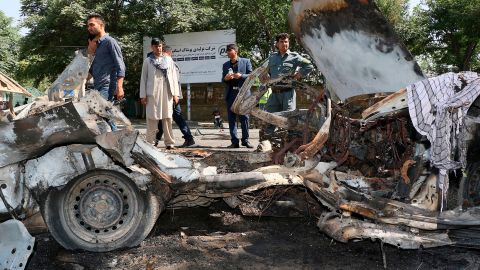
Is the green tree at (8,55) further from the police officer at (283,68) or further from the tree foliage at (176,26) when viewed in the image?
the police officer at (283,68)

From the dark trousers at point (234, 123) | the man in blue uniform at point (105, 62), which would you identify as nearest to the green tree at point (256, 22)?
the dark trousers at point (234, 123)

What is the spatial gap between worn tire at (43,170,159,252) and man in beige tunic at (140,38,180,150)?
347cm

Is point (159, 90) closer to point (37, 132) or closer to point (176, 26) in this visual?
point (37, 132)

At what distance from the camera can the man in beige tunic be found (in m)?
7.19

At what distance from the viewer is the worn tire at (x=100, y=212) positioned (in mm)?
3572

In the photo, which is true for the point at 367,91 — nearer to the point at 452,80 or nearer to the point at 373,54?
the point at 373,54

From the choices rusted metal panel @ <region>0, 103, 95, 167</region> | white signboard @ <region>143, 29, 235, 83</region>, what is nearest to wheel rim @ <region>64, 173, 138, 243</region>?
rusted metal panel @ <region>0, 103, 95, 167</region>

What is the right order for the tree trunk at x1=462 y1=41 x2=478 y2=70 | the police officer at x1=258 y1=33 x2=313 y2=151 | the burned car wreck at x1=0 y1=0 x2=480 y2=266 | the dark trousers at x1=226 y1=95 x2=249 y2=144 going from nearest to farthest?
1. the burned car wreck at x1=0 y1=0 x2=480 y2=266
2. the police officer at x1=258 y1=33 x2=313 y2=151
3. the dark trousers at x1=226 y1=95 x2=249 y2=144
4. the tree trunk at x1=462 y1=41 x2=478 y2=70

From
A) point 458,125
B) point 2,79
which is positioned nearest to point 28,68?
point 2,79

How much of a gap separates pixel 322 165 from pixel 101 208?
197cm

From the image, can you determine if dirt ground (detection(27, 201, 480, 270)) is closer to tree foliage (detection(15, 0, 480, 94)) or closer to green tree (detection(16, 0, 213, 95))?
tree foliage (detection(15, 0, 480, 94))

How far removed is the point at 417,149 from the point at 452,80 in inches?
24.3

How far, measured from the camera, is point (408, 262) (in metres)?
3.56

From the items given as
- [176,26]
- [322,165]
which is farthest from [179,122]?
[176,26]
